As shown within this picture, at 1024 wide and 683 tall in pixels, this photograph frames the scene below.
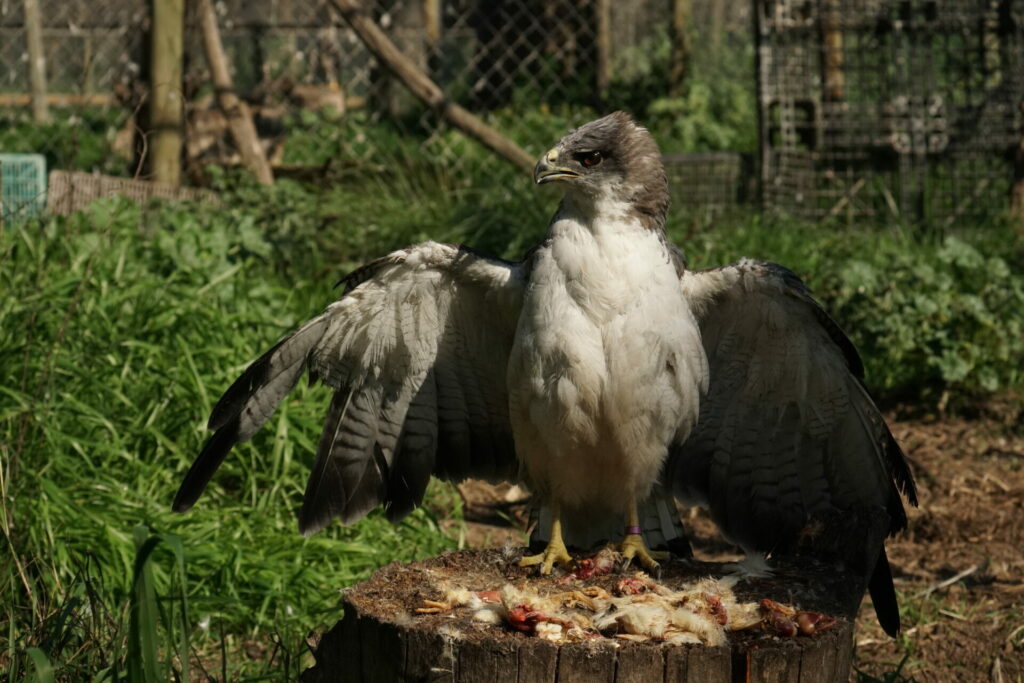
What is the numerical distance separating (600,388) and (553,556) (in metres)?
0.55

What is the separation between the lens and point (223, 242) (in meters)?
6.50

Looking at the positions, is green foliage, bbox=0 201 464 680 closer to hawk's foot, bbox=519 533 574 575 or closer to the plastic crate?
hawk's foot, bbox=519 533 574 575

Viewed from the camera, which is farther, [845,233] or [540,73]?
[540,73]

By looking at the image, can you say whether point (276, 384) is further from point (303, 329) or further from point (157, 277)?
point (157, 277)

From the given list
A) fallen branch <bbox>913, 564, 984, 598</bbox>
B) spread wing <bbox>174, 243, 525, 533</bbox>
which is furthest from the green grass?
fallen branch <bbox>913, 564, 984, 598</bbox>

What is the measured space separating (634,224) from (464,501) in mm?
2392

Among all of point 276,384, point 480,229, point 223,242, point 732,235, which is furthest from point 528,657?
point 732,235

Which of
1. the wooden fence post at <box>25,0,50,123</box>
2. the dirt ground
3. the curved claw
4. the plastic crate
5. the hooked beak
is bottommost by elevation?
the dirt ground

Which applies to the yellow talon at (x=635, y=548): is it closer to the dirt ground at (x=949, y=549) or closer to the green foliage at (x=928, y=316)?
the dirt ground at (x=949, y=549)

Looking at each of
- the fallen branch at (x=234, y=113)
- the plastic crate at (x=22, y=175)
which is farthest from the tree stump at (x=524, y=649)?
the fallen branch at (x=234, y=113)

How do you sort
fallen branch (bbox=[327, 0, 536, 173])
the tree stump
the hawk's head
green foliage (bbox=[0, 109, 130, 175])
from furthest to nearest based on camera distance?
green foliage (bbox=[0, 109, 130, 175]) < fallen branch (bbox=[327, 0, 536, 173]) < the hawk's head < the tree stump

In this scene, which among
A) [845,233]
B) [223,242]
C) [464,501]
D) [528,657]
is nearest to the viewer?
[528,657]

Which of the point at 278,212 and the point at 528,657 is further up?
the point at 278,212

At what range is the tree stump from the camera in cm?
271
